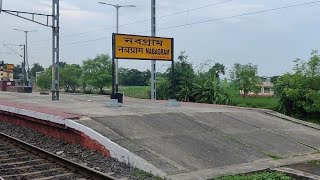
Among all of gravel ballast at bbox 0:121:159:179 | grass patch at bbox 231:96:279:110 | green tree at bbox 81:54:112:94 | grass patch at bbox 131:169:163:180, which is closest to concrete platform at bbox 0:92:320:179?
grass patch at bbox 131:169:163:180

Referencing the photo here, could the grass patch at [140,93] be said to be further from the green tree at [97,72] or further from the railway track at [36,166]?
the railway track at [36,166]

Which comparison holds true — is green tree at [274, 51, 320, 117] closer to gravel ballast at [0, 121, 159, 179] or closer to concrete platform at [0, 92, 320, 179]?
concrete platform at [0, 92, 320, 179]

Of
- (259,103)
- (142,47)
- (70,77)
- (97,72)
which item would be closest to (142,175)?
(142,47)

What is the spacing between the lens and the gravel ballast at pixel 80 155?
8.58 metres

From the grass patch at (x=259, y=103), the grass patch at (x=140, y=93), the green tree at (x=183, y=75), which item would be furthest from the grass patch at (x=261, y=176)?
the grass patch at (x=140, y=93)

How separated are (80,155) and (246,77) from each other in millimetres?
28592

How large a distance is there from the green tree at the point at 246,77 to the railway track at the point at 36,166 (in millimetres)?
27348

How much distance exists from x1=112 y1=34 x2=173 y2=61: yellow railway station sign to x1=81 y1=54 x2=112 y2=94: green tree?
2925 centimetres

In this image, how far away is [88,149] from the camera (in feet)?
34.5

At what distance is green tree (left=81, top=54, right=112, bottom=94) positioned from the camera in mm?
47781

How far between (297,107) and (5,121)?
1309 centimetres

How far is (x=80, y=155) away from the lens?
33.6 ft

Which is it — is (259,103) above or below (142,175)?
above

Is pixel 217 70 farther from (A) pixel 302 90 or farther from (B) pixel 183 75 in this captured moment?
(A) pixel 302 90
